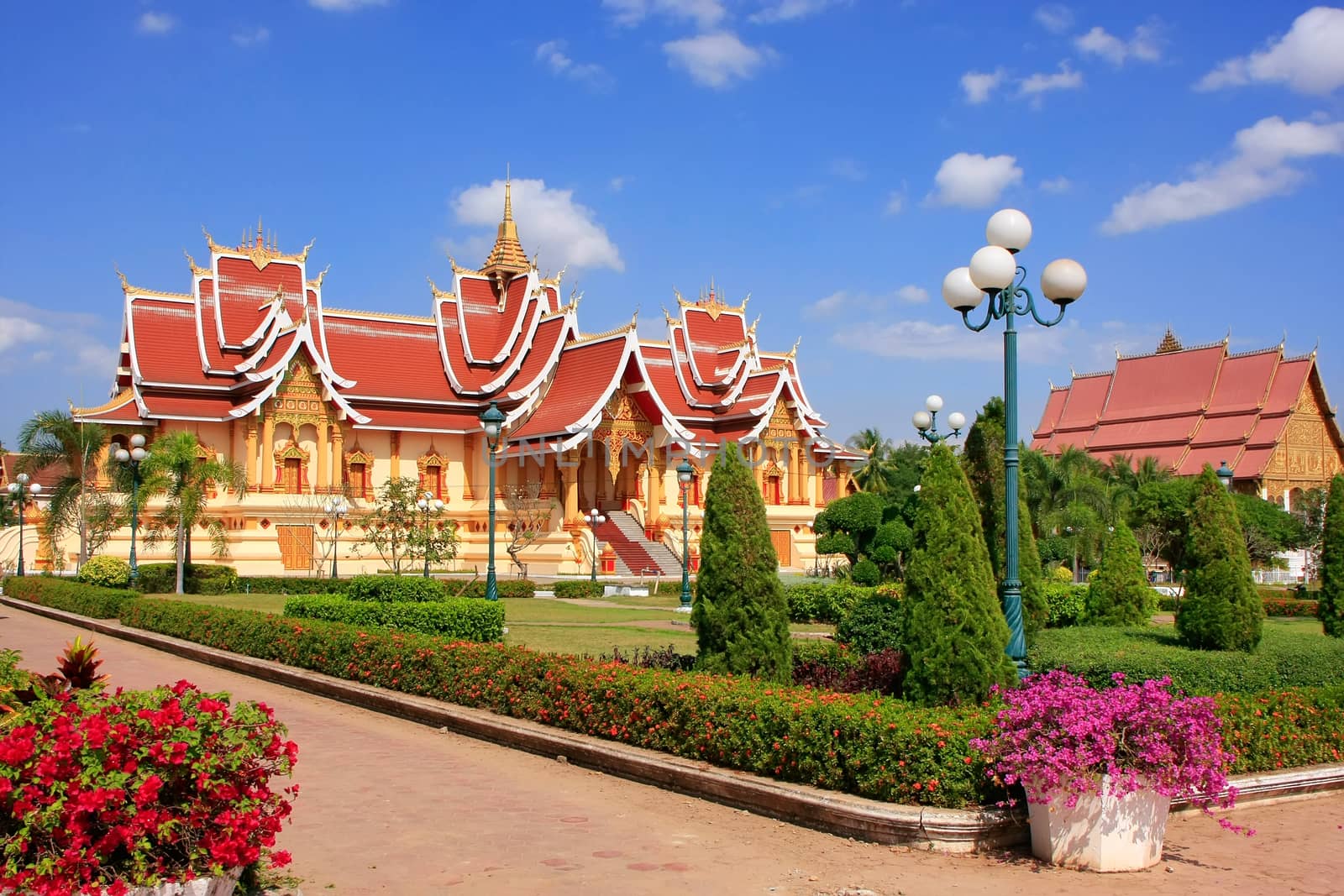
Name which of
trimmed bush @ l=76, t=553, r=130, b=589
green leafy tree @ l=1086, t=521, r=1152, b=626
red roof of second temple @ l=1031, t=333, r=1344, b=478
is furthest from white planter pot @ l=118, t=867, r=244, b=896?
red roof of second temple @ l=1031, t=333, r=1344, b=478

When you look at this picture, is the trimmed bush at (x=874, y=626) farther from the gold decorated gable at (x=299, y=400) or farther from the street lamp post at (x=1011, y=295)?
the gold decorated gable at (x=299, y=400)

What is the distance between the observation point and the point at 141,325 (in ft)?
121

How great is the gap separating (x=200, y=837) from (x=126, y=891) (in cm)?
35

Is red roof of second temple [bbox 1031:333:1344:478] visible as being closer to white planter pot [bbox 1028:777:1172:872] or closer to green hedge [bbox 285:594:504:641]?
green hedge [bbox 285:594:504:641]

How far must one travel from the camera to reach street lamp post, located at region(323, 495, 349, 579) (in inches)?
1241

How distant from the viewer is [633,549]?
3662cm

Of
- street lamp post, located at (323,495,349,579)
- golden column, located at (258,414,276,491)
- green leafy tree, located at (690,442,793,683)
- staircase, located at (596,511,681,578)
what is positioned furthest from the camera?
staircase, located at (596,511,681,578)

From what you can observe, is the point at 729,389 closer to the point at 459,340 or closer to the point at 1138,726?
the point at 459,340

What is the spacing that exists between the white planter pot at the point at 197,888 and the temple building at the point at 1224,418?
1941 inches

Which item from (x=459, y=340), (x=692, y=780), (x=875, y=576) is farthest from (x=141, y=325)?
(x=692, y=780)

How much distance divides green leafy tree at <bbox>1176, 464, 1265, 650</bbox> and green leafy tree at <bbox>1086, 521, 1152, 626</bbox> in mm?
3293

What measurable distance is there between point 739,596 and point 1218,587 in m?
5.43

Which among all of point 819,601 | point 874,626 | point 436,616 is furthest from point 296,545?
point 874,626

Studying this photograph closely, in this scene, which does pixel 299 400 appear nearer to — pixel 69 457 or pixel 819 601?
pixel 69 457
